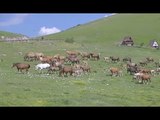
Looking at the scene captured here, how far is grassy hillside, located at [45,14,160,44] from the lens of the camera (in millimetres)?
102062

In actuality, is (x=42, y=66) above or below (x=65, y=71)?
above

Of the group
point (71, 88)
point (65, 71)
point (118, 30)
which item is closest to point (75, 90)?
point (71, 88)

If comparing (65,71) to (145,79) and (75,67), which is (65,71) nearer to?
(75,67)

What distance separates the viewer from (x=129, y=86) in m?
22.4

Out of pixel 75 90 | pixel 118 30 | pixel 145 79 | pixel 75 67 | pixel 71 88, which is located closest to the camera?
pixel 75 90

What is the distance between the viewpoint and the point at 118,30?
4422 inches

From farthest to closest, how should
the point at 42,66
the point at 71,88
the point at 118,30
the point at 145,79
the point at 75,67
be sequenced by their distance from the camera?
the point at 118,30, the point at 42,66, the point at 75,67, the point at 145,79, the point at 71,88

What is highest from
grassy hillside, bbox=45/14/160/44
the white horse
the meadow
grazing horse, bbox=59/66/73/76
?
grassy hillside, bbox=45/14/160/44

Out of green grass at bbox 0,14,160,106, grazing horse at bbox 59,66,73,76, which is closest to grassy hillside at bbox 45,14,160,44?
green grass at bbox 0,14,160,106

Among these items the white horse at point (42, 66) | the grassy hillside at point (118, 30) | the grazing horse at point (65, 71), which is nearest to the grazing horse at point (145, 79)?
the grazing horse at point (65, 71)

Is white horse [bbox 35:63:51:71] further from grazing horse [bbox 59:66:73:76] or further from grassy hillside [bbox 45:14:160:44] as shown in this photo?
grassy hillside [bbox 45:14:160:44]

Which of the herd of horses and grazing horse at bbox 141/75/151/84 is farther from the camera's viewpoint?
the herd of horses

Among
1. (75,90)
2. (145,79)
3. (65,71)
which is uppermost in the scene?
(65,71)
